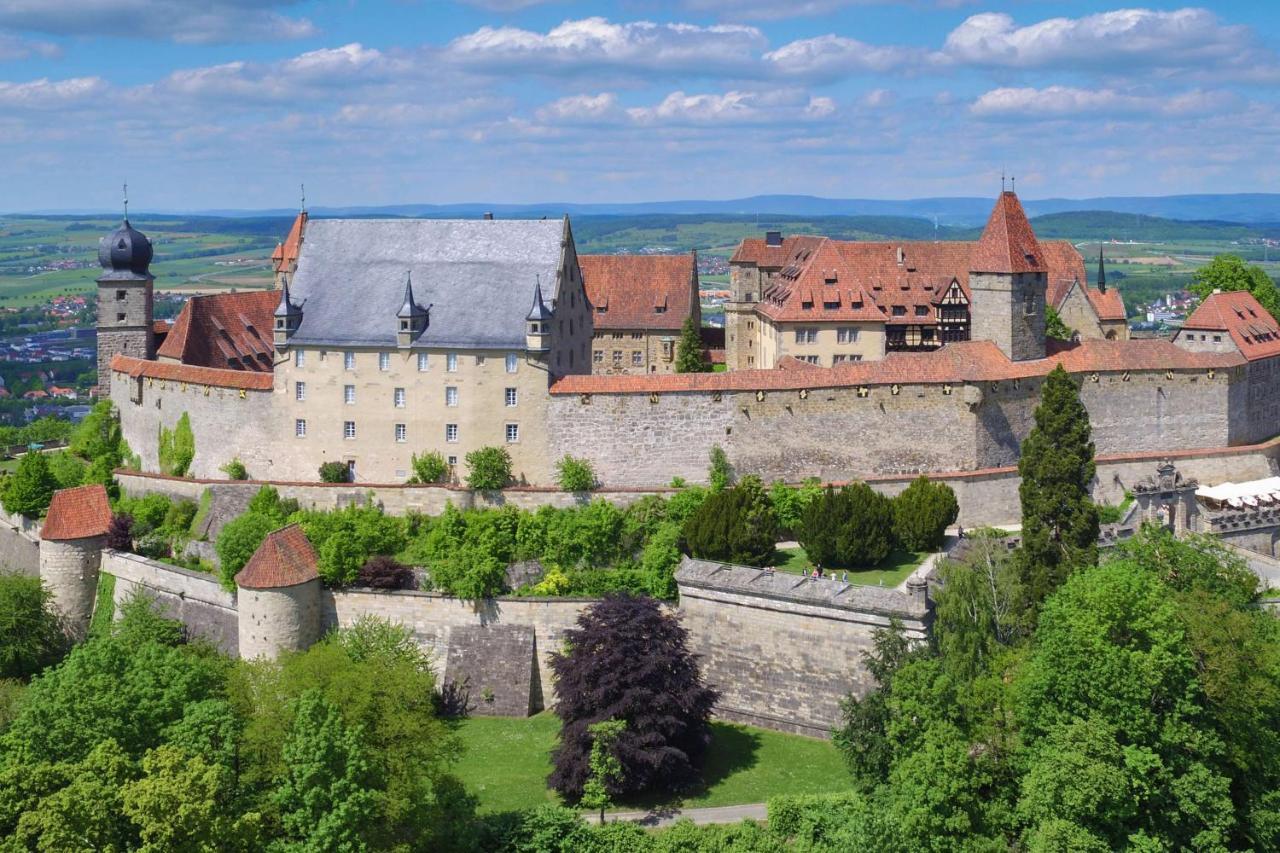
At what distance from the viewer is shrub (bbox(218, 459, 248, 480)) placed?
60.0 meters

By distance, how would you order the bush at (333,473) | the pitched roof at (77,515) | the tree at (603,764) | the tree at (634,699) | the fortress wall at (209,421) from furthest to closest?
the fortress wall at (209,421)
the bush at (333,473)
the pitched roof at (77,515)
the tree at (634,699)
the tree at (603,764)

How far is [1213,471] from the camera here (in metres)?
60.1

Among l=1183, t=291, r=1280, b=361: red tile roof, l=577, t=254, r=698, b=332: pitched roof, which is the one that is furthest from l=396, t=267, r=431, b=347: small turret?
l=1183, t=291, r=1280, b=361: red tile roof

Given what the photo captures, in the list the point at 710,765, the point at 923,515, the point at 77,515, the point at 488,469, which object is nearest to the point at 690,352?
the point at 488,469

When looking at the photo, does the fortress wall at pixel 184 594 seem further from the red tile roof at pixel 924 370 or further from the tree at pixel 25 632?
the red tile roof at pixel 924 370

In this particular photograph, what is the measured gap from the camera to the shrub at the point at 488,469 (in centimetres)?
5597

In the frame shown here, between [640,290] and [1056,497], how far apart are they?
40.6 metres

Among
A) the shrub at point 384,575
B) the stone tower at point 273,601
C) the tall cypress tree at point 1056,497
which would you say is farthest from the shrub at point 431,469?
the tall cypress tree at point 1056,497

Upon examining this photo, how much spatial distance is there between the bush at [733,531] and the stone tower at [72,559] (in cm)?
2252

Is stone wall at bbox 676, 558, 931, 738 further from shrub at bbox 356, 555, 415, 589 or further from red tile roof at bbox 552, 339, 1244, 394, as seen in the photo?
shrub at bbox 356, 555, 415, 589

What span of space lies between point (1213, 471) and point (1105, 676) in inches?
954

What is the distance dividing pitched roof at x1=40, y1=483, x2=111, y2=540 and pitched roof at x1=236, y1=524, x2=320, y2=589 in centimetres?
944

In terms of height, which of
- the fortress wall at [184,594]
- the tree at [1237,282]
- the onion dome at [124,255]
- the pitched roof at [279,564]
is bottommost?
the fortress wall at [184,594]

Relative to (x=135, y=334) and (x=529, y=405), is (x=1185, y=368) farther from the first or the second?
(x=135, y=334)
